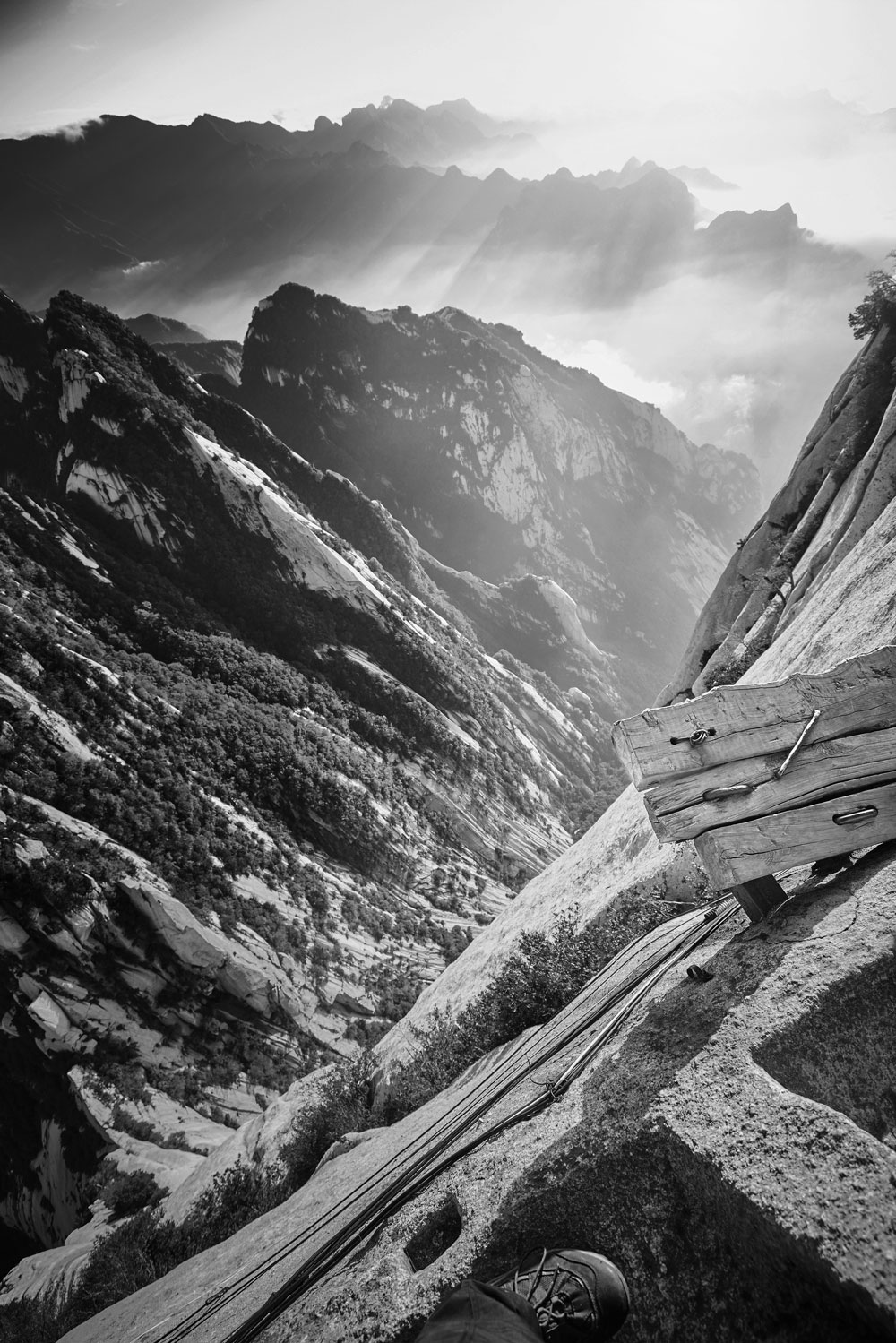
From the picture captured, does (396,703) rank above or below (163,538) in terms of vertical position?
below

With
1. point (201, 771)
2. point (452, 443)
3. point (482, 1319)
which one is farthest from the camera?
point (452, 443)

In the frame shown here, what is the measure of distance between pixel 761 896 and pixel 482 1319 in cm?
320

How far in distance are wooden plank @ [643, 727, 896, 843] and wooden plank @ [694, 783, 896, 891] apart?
0.07 meters

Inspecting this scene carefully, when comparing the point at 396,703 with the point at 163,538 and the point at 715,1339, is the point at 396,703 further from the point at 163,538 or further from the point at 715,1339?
the point at 715,1339

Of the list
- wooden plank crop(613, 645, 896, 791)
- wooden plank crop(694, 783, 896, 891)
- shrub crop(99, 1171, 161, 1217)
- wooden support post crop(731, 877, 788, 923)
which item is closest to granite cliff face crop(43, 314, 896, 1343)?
wooden support post crop(731, 877, 788, 923)

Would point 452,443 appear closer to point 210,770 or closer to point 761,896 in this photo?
point 210,770

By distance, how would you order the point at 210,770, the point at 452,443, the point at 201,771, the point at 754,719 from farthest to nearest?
the point at 452,443 → the point at 210,770 → the point at 201,771 → the point at 754,719

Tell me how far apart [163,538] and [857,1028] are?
90972 millimetres

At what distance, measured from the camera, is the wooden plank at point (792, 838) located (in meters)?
4.10

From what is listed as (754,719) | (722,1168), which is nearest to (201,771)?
(754,719)

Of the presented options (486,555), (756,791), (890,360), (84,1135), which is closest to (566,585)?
(486,555)

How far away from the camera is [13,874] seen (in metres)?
37.0

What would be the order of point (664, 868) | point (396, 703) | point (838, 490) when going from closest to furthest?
point (664, 868) < point (838, 490) < point (396, 703)

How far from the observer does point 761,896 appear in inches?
172
